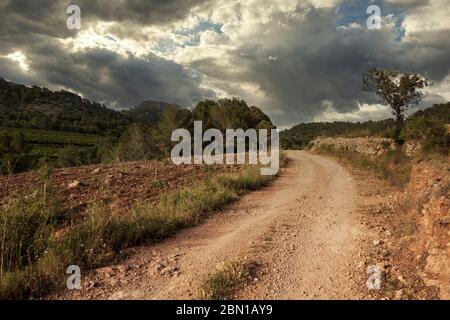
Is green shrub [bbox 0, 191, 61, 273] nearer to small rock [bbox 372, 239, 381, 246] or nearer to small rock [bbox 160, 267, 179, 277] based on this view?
small rock [bbox 160, 267, 179, 277]

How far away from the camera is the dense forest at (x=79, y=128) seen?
132 ft

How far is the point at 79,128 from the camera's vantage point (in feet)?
327

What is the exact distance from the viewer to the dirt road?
474 cm

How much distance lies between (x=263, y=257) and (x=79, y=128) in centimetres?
10174

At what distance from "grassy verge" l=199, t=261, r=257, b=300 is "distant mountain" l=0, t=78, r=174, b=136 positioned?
83.3 meters

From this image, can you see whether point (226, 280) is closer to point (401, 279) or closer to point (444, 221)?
point (401, 279)

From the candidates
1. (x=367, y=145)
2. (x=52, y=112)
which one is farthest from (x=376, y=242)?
(x=52, y=112)

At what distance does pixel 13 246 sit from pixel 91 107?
155047 millimetres

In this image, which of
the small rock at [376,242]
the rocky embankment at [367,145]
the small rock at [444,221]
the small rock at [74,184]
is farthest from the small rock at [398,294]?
the rocky embankment at [367,145]

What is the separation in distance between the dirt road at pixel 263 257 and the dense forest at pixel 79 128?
2.87m

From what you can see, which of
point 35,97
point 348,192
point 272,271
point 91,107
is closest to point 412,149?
point 348,192

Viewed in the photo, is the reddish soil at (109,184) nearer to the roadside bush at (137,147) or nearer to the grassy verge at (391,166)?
the grassy verge at (391,166)

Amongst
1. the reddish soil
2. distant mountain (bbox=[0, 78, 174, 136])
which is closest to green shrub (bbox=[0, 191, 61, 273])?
the reddish soil

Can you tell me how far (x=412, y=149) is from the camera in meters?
18.6
